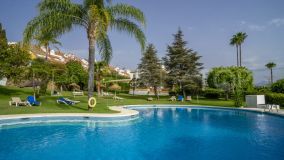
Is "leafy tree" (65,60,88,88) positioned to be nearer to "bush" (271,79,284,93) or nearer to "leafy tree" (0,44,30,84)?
"leafy tree" (0,44,30,84)

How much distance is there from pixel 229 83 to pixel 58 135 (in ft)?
94.4

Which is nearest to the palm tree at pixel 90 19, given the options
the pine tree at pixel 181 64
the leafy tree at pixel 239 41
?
the pine tree at pixel 181 64

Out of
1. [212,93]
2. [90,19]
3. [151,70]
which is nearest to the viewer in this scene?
[90,19]

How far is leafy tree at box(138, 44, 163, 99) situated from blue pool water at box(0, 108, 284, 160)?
2380 cm

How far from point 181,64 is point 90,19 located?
2221 cm

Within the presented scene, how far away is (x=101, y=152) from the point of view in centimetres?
706

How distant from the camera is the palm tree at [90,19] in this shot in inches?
510

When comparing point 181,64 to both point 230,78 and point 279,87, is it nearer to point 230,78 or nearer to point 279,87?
point 230,78

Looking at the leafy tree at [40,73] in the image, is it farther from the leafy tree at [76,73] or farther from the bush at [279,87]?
the bush at [279,87]

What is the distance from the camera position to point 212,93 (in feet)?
120

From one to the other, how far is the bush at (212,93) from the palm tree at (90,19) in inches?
977

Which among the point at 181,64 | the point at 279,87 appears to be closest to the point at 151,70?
the point at 181,64

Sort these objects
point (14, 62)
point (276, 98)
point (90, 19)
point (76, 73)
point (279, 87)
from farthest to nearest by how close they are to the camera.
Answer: point (76, 73) → point (279, 87) → point (14, 62) → point (276, 98) → point (90, 19)

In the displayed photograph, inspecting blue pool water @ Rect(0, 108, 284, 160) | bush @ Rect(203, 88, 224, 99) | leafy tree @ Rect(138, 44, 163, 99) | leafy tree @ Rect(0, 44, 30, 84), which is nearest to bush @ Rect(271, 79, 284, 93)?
bush @ Rect(203, 88, 224, 99)
